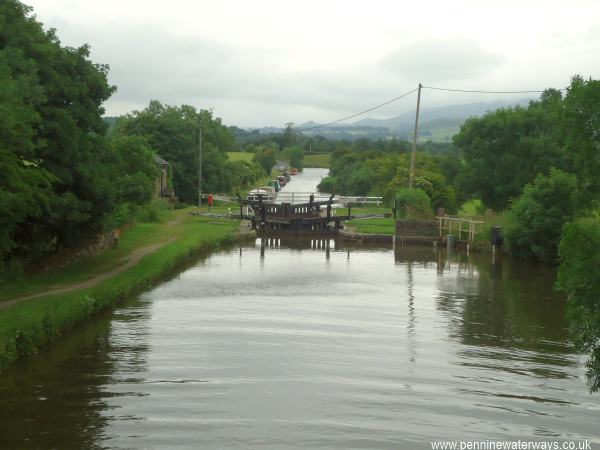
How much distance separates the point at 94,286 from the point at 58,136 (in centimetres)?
530

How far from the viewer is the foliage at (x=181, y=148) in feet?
240

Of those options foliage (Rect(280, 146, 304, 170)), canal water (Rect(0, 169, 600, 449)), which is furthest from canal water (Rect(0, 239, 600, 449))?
foliage (Rect(280, 146, 304, 170))

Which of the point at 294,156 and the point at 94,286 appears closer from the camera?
the point at 94,286

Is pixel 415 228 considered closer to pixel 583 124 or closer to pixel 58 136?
pixel 58 136

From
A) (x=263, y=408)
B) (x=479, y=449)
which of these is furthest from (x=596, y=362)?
(x=263, y=408)

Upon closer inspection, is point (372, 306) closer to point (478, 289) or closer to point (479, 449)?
point (478, 289)

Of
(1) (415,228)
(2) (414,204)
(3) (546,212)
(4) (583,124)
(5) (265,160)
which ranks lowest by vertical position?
(1) (415,228)

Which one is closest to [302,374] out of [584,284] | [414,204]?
[584,284]

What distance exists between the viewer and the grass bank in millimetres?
19188

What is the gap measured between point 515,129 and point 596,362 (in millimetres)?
44420

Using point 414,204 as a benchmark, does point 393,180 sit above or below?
above

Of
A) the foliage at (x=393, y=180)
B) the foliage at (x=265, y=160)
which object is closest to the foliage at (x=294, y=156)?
the foliage at (x=265, y=160)

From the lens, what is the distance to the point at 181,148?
73.8 metres

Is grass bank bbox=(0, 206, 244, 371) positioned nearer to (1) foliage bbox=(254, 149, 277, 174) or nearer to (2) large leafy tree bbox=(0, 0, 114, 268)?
(2) large leafy tree bbox=(0, 0, 114, 268)
